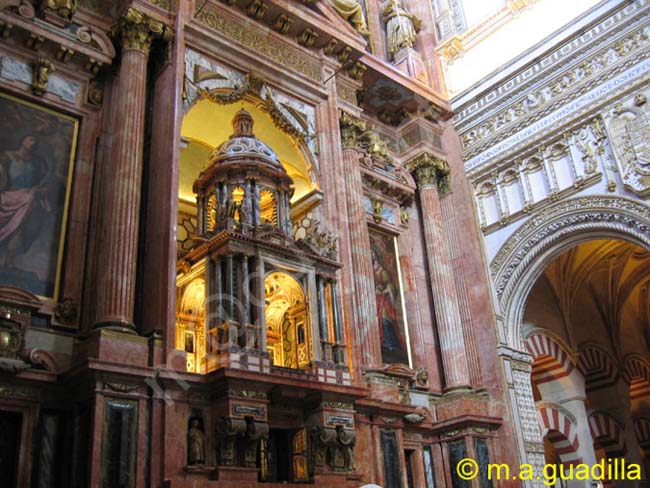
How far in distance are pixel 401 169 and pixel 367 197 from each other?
1.49 metres

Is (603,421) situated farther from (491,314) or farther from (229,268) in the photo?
(229,268)

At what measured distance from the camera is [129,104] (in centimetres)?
1052

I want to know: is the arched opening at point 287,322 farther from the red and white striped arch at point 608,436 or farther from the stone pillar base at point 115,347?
the red and white striped arch at point 608,436

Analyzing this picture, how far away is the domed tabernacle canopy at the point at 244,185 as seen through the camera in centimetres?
1145

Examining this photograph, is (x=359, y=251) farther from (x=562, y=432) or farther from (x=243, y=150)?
(x=562, y=432)

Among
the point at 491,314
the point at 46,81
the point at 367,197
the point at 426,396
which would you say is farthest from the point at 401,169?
the point at 46,81

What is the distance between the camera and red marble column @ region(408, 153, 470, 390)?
1379 cm

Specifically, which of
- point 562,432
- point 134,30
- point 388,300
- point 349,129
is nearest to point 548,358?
point 562,432

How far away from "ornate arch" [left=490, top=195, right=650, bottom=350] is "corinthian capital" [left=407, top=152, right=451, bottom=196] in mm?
2106

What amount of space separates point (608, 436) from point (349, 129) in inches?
396

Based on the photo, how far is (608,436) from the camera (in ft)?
56.4

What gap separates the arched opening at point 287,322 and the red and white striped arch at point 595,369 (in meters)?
9.57

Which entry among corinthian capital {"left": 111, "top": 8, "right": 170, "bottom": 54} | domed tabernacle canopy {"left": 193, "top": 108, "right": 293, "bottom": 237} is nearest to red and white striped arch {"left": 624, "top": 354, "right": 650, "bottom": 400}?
domed tabernacle canopy {"left": 193, "top": 108, "right": 293, "bottom": 237}

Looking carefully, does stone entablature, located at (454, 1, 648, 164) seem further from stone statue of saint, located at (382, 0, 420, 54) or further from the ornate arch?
stone statue of saint, located at (382, 0, 420, 54)
